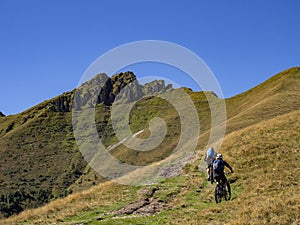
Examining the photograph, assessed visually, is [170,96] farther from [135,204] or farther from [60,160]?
[135,204]

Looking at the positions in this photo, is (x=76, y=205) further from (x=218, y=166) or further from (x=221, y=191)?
(x=218, y=166)

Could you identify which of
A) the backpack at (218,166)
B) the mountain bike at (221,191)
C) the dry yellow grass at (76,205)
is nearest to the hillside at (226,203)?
the dry yellow grass at (76,205)

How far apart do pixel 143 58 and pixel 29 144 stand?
510 ft

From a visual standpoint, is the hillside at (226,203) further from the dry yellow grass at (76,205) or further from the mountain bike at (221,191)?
the mountain bike at (221,191)

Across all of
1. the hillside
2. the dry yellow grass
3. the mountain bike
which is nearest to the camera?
the hillside

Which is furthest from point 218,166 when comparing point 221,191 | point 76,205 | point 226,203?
point 76,205

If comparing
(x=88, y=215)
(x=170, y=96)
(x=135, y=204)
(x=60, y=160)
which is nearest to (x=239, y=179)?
(x=135, y=204)

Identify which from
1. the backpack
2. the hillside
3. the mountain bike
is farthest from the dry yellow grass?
the backpack

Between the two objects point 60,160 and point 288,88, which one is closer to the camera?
point 288,88

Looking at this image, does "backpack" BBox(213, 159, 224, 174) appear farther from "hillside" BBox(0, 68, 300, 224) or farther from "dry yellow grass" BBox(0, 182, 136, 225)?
"dry yellow grass" BBox(0, 182, 136, 225)

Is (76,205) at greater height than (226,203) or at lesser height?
greater

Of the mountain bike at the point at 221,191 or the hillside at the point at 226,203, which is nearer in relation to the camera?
the hillside at the point at 226,203

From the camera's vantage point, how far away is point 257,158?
27109 millimetres

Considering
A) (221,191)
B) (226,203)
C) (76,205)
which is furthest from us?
(76,205)
